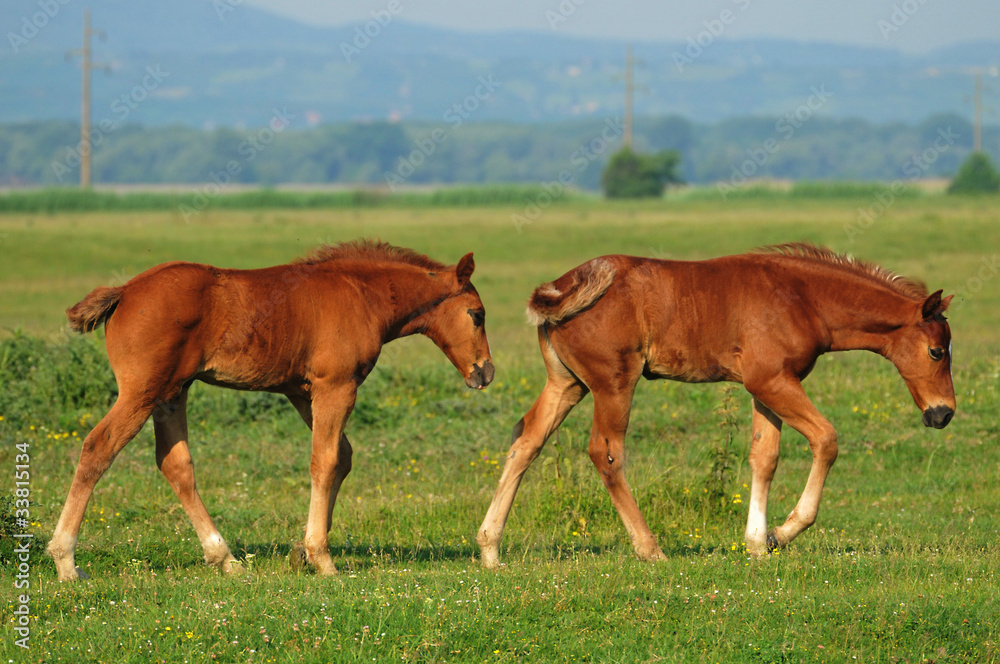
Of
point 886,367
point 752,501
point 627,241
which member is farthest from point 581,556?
point 627,241

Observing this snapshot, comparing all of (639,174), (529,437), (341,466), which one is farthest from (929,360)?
(639,174)

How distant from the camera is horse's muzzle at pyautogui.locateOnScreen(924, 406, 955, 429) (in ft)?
24.6

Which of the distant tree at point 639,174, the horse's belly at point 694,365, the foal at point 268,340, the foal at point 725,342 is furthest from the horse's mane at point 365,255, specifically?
the distant tree at point 639,174

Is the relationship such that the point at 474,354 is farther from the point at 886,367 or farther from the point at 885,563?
the point at 886,367

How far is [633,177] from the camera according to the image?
74938 millimetres

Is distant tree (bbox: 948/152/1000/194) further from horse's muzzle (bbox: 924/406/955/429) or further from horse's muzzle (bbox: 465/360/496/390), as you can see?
horse's muzzle (bbox: 465/360/496/390)

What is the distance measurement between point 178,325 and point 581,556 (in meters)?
3.05

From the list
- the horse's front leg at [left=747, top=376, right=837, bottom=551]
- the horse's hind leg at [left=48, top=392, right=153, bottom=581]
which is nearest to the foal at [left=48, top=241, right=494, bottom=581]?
→ the horse's hind leg at [left=48, top=392, right=153, bottom=581]

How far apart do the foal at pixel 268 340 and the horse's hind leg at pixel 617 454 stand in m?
0.84

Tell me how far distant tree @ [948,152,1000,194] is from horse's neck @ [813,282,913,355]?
2801 inches

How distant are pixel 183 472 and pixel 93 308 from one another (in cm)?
117

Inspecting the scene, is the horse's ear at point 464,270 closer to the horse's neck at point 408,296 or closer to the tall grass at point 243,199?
the horse's neck at point 408,296

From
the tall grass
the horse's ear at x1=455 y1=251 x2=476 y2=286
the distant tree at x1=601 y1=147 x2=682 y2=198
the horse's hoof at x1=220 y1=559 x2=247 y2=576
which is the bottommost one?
the horse's hoof at x1=220 y1=559 x2=247 y2=576

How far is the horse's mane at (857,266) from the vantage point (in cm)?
764
